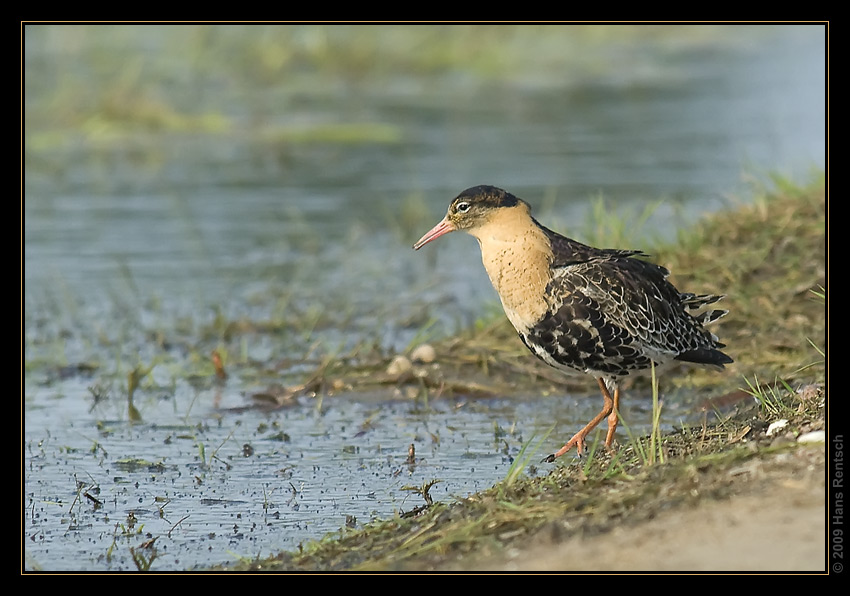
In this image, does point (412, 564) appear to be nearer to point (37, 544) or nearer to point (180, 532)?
point (180, 532)

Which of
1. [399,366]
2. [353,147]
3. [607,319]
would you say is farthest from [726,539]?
[353,147]

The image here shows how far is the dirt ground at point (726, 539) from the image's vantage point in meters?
4.23

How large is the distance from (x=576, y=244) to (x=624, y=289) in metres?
0.34

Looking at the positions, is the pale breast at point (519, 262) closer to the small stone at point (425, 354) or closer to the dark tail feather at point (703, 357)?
the dark tail feather at point (703, 357)

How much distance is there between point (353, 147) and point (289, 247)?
12.9 feet

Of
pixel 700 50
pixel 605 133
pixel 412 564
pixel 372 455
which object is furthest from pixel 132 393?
pixel 700 50

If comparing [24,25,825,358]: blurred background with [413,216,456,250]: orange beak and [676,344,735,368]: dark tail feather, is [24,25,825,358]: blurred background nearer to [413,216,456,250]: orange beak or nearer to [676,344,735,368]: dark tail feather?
[413,216,456,250]: orange beak

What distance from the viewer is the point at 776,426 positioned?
17.9 ft

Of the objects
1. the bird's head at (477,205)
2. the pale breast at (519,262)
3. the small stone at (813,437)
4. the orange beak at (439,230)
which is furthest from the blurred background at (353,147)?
the small stone at (813,437)

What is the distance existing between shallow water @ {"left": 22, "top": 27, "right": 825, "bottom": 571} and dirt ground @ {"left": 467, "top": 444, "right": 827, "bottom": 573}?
48.3 inches

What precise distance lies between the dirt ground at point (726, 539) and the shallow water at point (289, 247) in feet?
4.02

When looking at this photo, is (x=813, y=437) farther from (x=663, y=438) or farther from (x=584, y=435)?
(x=584, y=435)

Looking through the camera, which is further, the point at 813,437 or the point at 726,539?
the point at 813,437

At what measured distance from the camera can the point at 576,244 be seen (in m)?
6.48
